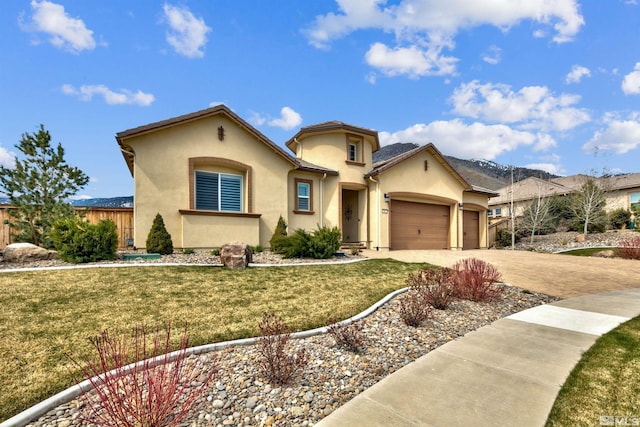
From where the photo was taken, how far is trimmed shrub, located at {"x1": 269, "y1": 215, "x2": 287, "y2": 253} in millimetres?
12386

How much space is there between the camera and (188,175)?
11992 mm

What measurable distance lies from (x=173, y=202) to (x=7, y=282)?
5.62m

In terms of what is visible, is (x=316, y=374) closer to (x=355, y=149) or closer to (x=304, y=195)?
(x=304, y=195)

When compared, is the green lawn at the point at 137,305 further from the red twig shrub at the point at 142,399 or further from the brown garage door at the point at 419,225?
the brown garage door at the point at 419,225

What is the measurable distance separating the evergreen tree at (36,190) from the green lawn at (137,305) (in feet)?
17.4

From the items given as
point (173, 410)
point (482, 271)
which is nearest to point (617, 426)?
point (173, 410)

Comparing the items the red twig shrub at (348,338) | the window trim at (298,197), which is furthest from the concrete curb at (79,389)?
the window trim at (298,197)

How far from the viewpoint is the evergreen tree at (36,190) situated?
1123 centimetres

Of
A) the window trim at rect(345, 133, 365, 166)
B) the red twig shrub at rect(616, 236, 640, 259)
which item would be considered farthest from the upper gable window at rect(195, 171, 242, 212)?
the red twig shrub at rect(616, 236, 640, 259)

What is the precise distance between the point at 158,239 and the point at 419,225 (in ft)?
46.6

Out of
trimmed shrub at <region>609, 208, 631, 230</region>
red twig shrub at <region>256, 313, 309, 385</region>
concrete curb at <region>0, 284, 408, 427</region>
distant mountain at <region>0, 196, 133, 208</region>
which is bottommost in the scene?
concrete curb at <region>0, 284, 408, 427</region>

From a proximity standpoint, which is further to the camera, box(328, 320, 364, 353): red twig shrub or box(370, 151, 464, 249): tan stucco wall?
box(370, 151, 464, 249): tan stucco wall

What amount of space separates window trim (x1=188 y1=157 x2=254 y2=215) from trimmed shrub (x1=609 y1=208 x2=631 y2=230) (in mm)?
30092

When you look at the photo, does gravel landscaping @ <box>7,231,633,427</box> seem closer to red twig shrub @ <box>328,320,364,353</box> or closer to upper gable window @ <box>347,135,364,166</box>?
red twig shrub @ <box>328,320,364,353</box>
